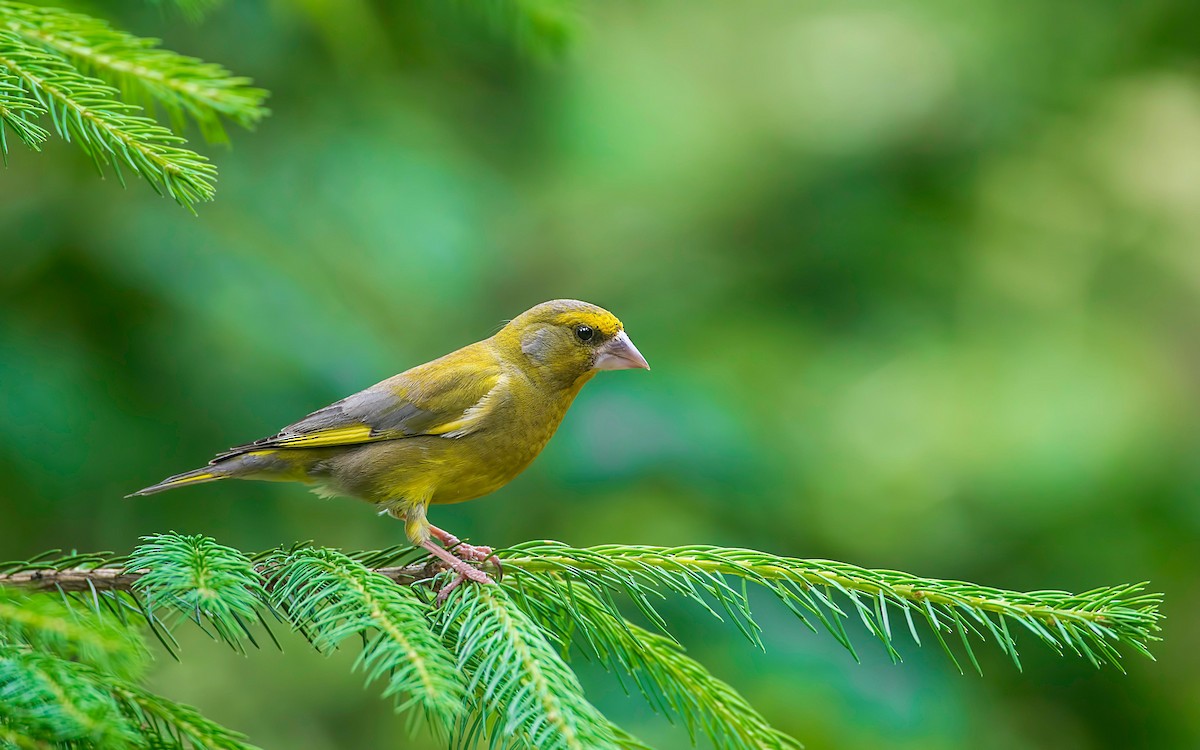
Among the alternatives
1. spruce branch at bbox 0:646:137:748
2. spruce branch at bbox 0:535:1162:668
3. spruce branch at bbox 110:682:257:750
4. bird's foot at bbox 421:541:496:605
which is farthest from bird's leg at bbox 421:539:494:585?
Answer: spruce branch at bbox 0:646:137:748

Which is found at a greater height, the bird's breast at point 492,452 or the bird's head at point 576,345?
the bird's head at point 576,345

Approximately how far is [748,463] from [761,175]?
2.52 metres

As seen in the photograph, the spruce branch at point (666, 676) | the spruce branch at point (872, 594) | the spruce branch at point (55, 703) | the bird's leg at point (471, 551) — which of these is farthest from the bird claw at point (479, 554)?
the spruce branch at point (55, 703)

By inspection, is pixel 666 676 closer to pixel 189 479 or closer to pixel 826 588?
pixel 826 588

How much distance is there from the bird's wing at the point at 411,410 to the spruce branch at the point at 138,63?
1.51m

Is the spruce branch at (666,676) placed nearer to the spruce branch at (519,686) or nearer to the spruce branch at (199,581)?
the spruce branch at (519,686)

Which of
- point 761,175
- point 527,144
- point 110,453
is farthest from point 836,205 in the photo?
point 110,453

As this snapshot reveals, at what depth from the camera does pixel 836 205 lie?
6680 mm

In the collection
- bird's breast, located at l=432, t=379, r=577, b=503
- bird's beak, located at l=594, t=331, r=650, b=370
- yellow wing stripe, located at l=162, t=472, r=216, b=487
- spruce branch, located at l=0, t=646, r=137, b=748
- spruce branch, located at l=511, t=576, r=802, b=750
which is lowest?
spruce branch, located at l=0, t=646, r=137, b=748

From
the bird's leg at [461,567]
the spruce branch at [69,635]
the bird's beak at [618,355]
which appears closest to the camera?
the spruce branch at [69,635]

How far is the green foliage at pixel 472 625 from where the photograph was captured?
73.4 inches

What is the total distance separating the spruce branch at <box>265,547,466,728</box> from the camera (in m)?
1.89

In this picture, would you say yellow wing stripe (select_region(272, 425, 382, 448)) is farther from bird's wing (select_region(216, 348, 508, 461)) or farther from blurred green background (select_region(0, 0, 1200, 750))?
blurred green background (select_region(0, 0, 1200, 750))

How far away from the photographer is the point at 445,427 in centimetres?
386
